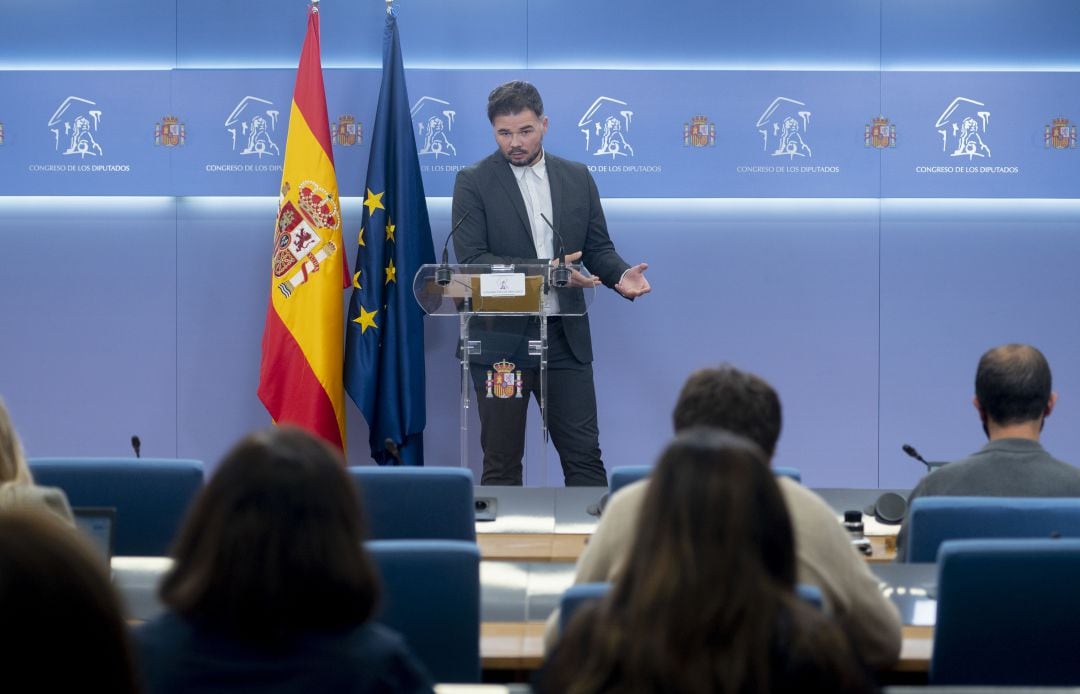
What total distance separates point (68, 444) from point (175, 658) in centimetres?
579

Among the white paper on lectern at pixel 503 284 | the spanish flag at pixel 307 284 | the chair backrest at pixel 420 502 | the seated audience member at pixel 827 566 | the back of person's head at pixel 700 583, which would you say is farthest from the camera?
the spanish flag at pixel 307 284

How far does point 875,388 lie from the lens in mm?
7035

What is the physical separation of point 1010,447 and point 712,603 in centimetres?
221

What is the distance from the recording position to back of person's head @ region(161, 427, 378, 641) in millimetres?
1655

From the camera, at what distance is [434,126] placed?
6.78 m

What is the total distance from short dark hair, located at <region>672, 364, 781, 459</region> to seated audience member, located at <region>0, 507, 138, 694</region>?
152 cm

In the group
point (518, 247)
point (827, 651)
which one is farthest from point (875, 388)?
point (827, 651)

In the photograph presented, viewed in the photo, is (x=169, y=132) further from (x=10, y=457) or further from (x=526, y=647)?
(x=526, y=647)

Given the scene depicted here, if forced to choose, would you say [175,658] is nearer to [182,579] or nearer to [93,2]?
[182,579]

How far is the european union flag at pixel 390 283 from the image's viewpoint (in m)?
6.47

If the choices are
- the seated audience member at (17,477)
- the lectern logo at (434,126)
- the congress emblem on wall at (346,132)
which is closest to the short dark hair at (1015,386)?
the seated audience member at (17,477)

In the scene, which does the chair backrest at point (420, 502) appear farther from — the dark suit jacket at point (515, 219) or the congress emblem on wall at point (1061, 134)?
the congress emblem on wall at point (1061, 134)

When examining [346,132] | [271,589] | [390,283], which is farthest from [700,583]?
[346,132]

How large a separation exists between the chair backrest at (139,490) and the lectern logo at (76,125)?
3.76 m
